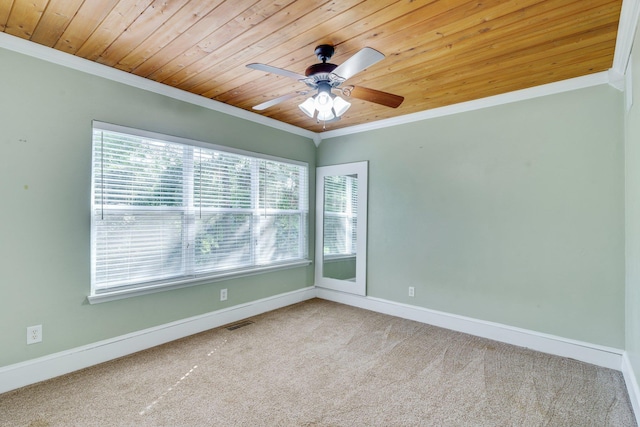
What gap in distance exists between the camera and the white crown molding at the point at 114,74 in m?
2.23

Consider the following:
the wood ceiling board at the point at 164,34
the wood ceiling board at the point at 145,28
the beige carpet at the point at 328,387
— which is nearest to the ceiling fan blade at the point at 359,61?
the wood ceiling board at the point at 164,34

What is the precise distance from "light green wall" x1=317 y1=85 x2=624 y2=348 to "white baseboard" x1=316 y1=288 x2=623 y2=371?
0.07 metres

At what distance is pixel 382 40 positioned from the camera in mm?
2188

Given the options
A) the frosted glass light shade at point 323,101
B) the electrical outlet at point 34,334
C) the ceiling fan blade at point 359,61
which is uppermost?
the ceiling fan blade at point 359,61

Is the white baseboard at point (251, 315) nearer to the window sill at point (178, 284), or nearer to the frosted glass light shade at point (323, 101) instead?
the window sill at point (178, 284)

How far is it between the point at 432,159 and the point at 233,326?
2949 mm

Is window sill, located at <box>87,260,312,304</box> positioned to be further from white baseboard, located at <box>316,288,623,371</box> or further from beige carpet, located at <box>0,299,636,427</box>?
white baseboard, located at <box>316,288,623,371</box>

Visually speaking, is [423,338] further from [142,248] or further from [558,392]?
[142,248]

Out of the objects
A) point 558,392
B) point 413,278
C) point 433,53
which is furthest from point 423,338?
point 433,53

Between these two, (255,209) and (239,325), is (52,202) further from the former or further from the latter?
(239,325)

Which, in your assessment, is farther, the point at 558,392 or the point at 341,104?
the point at 341,104

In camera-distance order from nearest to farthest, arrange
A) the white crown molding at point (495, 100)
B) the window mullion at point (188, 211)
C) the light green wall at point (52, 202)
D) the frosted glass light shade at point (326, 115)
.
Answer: the light green wall at point (52, 202) < the frosted glass light shade at point (326, 115) < the white crown molding at point (495, 100) < the window mullion at point (188, 211)

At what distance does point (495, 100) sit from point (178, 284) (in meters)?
3.68

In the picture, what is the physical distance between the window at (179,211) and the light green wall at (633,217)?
3.34 m
